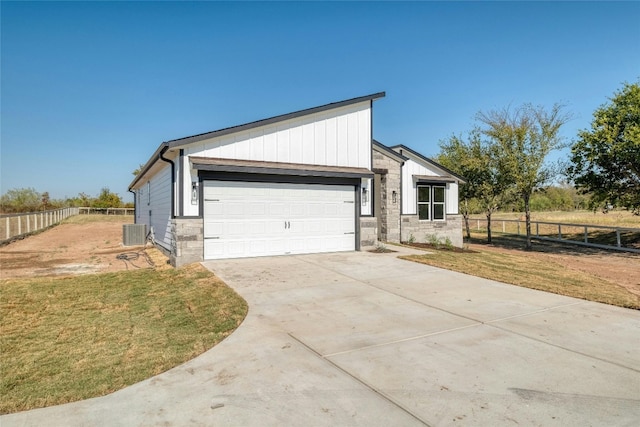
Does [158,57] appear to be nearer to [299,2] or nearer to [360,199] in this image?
[299,2]

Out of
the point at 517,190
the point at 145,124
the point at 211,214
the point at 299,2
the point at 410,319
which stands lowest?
the point at 410,319

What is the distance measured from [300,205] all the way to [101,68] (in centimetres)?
1031

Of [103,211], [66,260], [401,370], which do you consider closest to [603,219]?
[401,370]

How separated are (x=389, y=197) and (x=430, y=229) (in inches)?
112

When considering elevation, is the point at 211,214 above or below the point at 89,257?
above

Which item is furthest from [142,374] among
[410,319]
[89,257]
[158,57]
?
[158,57]

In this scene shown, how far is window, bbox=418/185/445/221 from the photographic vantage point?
53.1 ft

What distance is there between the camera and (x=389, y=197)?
596 inches

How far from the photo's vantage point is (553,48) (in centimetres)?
1285

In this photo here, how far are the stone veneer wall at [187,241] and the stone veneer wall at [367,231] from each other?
5290mm

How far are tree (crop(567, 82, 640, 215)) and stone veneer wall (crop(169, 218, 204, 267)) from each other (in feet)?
57.9

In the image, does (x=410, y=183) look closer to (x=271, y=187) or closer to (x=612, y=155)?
(x=271, y=187)

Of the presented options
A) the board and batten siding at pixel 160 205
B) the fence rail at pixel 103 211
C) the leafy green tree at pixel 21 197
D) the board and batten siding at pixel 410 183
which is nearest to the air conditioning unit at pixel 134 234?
the board and batten siding at pixel 160 205

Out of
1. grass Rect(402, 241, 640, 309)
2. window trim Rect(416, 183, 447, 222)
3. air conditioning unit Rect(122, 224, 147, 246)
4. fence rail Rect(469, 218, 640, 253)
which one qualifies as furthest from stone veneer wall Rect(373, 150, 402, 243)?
fence rail Rect(469, 218, 640, 253)
